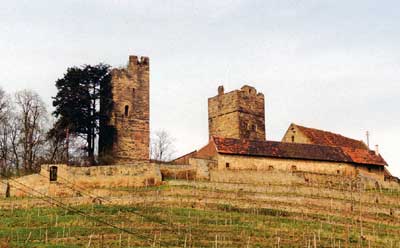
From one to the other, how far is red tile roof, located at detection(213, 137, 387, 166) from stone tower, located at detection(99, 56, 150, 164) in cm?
592

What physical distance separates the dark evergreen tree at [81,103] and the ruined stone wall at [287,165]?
942cm

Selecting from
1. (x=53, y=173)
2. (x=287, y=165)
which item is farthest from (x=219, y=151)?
(x=53, y=173)

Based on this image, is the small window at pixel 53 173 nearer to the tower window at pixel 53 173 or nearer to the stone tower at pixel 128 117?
the tower window at pixel 53 173

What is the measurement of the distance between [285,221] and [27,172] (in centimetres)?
2050

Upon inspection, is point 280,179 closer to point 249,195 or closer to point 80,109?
point 249,195

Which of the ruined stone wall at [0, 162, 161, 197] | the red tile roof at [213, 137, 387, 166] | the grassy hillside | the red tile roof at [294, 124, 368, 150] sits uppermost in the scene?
the red tile roof at [294, 124, 368, 150]

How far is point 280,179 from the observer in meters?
53.4

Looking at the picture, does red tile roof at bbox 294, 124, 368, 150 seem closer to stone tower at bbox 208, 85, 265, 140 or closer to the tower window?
stone tower at bbox 208, 85, 265, 140

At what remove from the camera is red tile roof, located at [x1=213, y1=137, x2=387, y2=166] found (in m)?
56.6

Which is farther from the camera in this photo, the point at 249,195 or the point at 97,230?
the point at 249,195

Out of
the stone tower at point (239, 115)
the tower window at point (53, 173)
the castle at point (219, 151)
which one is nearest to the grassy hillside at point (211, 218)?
the castle at point (219, 151)

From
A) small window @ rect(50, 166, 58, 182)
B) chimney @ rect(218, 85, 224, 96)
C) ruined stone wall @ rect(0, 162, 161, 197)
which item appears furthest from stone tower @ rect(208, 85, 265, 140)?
small window @ rect(50, 166, 58, 182)

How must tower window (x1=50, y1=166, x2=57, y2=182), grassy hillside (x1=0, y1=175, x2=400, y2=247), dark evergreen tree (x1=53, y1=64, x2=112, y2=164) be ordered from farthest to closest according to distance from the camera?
dark evergreen tree (x1=53, y1=64, x2=112, y2=164), tower window (x1=50, y1=166, x2=57, y2=182), grassy hillside (x1=0, y1=175, x2=400, y2=247)

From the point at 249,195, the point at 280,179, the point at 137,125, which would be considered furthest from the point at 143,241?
the point at 137,125
